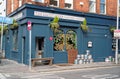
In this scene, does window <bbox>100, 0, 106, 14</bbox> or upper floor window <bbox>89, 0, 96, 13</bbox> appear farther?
window <bbox>100, 0, 106, 14</bbox>

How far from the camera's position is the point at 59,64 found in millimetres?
22312

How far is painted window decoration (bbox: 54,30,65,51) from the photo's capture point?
75.6ft

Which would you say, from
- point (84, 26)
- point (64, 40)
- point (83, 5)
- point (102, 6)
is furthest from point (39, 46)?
point (102, 6)

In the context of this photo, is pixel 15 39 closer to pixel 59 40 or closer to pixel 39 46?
pixel 39 46

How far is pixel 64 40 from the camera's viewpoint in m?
23.5

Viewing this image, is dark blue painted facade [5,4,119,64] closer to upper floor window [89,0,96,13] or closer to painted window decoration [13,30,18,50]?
painted window decoration [13,30,18,50]

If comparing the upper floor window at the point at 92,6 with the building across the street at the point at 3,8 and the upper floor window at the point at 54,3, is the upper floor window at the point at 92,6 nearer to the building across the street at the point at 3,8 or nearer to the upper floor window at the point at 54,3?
the upper floor window at the point at 54,3

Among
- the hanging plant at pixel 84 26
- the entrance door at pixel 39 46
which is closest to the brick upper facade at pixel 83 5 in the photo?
the hanging plant at pixel 84 26

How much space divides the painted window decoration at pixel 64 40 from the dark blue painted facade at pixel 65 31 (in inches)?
14.3

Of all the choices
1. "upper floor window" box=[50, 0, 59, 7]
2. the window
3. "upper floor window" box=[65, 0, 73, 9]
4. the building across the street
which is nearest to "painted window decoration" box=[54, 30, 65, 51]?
"upper floor window" box=[50, 0, 59, 7]

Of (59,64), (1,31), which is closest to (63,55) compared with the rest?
(59,64)

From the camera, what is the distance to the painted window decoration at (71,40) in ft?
78.1

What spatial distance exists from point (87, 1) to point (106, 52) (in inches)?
213

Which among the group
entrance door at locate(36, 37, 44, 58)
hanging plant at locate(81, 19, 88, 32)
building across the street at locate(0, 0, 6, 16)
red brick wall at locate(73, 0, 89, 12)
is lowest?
entrance door at locate(36, 37, 44, 58)
